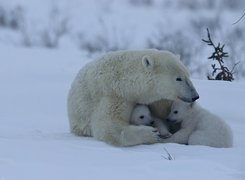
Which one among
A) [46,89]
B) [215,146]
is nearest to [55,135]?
[215,146]

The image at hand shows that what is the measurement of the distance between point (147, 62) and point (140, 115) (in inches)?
18.5

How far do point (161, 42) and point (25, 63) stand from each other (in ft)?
14.4

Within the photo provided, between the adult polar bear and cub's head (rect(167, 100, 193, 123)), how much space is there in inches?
6.4

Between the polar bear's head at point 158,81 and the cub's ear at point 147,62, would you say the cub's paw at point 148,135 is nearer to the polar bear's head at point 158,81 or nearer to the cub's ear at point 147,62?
the polar bear's head at point 158,81

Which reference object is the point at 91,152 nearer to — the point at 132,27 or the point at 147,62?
the point at 147,62

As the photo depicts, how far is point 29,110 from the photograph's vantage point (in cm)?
762

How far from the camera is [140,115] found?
5.57 meters

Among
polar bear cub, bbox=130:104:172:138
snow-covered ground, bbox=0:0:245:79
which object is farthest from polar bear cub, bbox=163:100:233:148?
snow-covered ground, bbox=0:0:245:79

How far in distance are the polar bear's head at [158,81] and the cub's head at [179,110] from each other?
15 cm

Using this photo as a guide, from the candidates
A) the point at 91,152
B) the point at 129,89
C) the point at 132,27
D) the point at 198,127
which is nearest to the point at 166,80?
the point at 129,89

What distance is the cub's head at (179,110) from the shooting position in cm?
564

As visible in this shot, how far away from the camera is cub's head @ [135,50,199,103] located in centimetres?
546

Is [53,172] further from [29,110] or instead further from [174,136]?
[29,110]

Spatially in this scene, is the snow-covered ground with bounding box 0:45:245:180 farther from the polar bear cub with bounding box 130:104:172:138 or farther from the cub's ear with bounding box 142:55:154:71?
the cub's ear with bounding box 142:55:154:71
